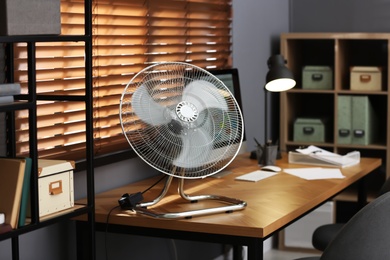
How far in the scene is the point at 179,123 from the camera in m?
2.74

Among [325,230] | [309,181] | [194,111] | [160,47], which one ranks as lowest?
[325,230]

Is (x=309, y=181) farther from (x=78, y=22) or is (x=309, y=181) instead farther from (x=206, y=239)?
(x=78, y=22)

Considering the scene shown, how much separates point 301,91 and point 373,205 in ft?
8.13

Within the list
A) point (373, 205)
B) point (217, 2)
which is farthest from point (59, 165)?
point (217, 2)

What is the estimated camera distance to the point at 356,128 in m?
4.73

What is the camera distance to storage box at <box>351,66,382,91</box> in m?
4.67

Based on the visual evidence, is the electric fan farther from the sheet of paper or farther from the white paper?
the white paper

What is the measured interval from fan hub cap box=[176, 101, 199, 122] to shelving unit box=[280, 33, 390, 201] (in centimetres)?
215

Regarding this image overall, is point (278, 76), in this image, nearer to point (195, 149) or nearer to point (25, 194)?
point (195, 149)

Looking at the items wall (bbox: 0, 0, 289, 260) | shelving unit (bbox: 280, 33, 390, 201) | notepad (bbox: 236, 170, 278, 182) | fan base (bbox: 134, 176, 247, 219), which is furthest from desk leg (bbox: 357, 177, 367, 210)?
fan base (bbox: 134, 176, 247, 219)

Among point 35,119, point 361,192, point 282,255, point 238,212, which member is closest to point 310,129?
point 282,255

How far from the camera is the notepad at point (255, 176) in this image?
3.50m

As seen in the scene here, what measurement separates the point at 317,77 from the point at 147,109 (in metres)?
2.30

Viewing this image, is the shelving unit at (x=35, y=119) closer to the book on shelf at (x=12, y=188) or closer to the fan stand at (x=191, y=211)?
the book on shelf at (x=12, y=188)
